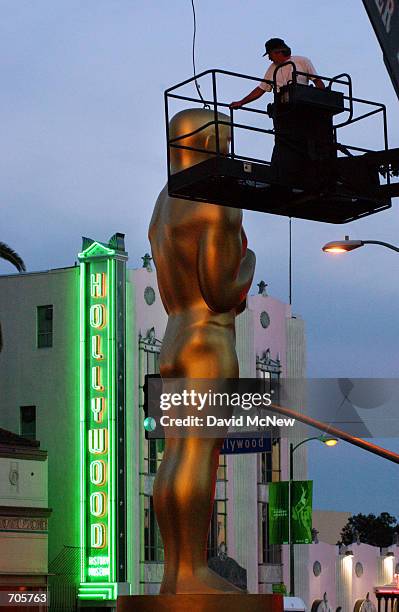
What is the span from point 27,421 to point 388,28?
38.5 m

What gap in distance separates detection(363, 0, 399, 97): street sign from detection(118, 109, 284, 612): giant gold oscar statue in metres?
5.45

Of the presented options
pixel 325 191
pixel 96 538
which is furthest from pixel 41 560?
pixel 325 191

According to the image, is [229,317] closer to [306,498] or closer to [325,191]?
[325,191]

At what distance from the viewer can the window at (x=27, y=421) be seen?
147 ft

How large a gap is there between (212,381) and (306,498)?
28.8m

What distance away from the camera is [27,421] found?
45156 millimetres

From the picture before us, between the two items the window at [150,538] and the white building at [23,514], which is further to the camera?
the window at [150,538]

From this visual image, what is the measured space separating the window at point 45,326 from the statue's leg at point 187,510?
31.8 meters

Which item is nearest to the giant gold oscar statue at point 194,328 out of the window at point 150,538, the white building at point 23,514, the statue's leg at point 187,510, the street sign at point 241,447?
the statue's leg at point 187,510

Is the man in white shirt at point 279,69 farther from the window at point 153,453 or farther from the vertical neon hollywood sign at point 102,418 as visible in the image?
the window at point 153,453

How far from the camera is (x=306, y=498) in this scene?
4156 centimetres

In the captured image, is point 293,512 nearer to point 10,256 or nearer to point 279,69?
point 10,256

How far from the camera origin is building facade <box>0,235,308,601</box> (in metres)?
42.6

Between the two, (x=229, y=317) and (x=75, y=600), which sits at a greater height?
(x=229, y=317)
